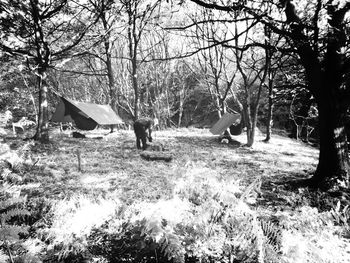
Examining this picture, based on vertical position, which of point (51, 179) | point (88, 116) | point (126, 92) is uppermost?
point (126, 92)

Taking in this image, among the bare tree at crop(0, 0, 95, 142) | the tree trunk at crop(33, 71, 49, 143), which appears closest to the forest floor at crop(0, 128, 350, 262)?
the tree trunk at crop(33, 71, 49, 143)

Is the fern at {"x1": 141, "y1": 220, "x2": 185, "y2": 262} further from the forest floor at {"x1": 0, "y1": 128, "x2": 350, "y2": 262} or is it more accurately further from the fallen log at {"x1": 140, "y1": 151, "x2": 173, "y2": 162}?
the fallen log at {"x1": 140, "y1": 151, "x2": 173, "y2": 162}

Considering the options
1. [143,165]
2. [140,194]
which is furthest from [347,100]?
[143,165]

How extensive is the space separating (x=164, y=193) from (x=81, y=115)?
8.90m

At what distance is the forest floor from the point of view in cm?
236

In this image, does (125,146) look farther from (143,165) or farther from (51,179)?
(51,179)

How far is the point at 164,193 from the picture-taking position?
12.8 ft

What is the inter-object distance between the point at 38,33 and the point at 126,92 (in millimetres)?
13121

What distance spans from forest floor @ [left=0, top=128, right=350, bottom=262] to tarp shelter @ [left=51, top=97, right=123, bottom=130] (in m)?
3.13

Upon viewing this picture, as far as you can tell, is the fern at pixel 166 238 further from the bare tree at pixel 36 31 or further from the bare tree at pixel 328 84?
the bare tree at pixel 36 31

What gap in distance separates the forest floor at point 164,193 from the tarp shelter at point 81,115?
3.13 meters

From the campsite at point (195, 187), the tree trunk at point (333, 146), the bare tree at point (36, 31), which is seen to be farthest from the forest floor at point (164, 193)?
the bare tree at point (36, 31)

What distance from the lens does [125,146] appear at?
910 cm

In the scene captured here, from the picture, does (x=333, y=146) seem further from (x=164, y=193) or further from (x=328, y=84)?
(x=164, y=193)
